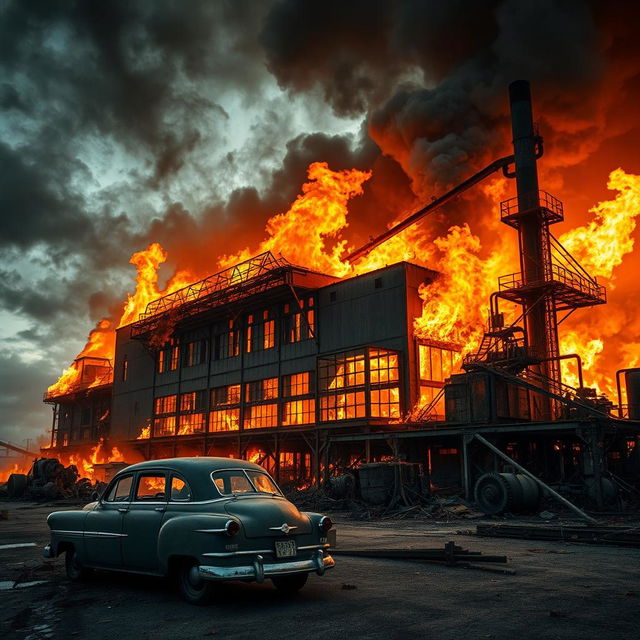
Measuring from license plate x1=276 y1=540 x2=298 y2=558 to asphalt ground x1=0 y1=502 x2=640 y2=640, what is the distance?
1.79 feet

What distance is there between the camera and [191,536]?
6.97 meters

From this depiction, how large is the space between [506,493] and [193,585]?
15.5 metres

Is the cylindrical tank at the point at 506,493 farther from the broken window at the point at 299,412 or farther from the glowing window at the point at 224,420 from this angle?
the glowing window at the point at 224,420

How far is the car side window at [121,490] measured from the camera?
27.2 feet

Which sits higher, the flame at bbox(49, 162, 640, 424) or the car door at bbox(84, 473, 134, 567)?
the flame at bbox(49, 162, 640, 424)

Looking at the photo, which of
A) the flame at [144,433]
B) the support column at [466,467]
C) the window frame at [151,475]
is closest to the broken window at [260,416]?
the flame at [144,433]

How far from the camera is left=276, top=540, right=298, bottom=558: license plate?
7004 mm

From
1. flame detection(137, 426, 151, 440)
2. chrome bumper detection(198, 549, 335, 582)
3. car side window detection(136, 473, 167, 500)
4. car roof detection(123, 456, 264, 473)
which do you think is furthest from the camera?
flame detection(137, 426, 151, 440)

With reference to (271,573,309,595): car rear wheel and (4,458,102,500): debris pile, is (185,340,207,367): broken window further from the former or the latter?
(271,573,309,595): car rear wheel

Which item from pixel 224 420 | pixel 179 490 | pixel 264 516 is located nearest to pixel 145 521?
pixel 179 490

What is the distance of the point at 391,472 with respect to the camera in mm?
23969

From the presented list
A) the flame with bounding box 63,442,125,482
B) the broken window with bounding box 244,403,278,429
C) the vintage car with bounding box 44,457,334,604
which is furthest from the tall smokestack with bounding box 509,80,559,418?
the flame with bounding box 63,442,125,482

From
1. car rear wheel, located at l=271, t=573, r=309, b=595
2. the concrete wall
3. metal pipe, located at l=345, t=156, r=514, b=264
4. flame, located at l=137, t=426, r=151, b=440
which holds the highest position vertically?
metal pipe, located at l=345, t=156, r=514, b=264

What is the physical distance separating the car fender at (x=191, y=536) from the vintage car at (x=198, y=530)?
Result: 0.04 feet
